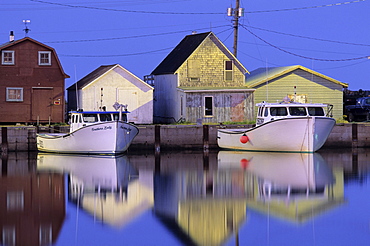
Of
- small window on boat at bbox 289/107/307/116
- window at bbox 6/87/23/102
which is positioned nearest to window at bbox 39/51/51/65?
window at bbox 6/87/23/102

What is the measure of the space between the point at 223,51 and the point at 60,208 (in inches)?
993

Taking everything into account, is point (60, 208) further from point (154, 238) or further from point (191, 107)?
point (191, 107)

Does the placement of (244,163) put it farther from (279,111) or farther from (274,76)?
(274,76)

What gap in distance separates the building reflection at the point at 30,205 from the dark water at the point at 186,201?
2 centimetres

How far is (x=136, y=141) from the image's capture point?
35.1 metres

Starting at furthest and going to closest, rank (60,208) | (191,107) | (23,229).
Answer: (191,107)
(60,208)
(23,229)

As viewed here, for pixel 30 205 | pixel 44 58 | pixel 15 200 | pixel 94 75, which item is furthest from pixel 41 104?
pixel 30 205

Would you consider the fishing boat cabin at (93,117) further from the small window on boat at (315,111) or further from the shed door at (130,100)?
the small window on boat at (315,111)

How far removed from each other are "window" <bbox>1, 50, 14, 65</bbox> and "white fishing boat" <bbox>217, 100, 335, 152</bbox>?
1339cm

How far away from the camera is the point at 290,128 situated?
32.3 meters

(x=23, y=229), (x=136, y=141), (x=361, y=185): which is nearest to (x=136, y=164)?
(x=136, y=141)

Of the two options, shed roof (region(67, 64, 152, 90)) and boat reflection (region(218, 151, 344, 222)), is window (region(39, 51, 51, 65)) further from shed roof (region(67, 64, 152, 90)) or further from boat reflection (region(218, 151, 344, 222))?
boat reflection (region(218, 151, 344, 222))

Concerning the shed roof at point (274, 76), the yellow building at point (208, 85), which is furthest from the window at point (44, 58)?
the shed roof at point (274, 76)

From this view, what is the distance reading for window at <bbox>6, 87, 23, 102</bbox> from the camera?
1506 inches
